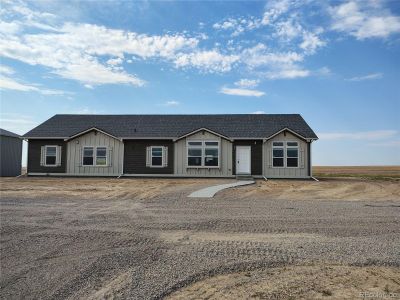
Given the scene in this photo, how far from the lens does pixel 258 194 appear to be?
15.6 m

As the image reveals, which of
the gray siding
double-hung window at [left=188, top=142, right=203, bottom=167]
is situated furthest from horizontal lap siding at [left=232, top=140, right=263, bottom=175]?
the gray siding

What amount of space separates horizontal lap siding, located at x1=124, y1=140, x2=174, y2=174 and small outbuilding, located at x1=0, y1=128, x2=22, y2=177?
10.1m

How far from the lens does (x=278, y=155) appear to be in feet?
80.2

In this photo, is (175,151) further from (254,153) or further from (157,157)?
(254,153)

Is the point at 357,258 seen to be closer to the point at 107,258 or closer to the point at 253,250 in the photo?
the point at 253,250

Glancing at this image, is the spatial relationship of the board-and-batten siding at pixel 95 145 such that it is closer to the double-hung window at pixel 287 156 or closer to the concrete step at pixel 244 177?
the concrete step at pixel 244 177

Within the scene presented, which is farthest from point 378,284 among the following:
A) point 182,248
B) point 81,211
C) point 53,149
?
point 53,149

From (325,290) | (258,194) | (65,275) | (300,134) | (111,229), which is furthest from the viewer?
(300,134)

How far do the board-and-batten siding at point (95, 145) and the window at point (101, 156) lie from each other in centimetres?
24

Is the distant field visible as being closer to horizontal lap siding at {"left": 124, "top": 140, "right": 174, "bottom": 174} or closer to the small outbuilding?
horizontal lap siding at {"left": 124, "top": 140, "right": 174, "bottom": 174}

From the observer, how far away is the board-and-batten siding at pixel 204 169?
2452 centimetres

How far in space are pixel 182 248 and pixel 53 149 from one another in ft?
72.0

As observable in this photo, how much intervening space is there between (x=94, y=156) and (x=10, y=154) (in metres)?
8.28

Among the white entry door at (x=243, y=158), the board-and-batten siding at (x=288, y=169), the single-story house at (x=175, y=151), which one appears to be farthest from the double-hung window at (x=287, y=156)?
the white entry door at (x=243, y=158)
